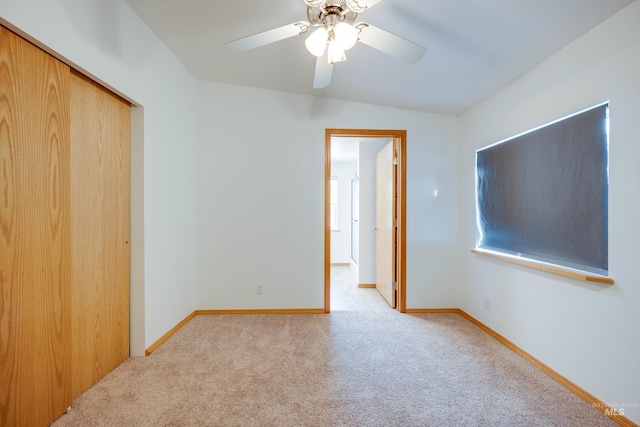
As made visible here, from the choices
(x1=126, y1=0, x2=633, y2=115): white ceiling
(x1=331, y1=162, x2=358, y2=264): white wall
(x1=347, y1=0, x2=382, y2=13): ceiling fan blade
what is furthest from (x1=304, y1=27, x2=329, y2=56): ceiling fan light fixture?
(x1=331, y1=162, x2=358, y2=264): white wall

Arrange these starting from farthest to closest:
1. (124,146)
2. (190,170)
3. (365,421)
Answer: (190,170)
(124,146)
(365,421)

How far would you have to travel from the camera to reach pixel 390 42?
1.46 m

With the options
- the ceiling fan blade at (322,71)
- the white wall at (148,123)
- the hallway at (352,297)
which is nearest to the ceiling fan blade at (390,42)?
the ceiling fan blade at (322,71)

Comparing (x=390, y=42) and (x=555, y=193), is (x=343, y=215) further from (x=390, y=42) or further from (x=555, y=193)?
(x=390, y=42)

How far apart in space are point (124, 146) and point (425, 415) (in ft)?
8.69

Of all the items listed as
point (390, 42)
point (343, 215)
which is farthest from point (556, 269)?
point (343, 215)

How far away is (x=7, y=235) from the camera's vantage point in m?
1.21

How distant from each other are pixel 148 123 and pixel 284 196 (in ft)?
4.67

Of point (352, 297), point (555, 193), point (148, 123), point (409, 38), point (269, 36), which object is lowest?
point (352, 297)

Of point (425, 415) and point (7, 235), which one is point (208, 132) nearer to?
point (7, 235)

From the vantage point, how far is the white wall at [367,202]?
4316mm

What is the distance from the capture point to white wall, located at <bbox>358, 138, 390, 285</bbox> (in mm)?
4316

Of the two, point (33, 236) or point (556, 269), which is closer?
point (33, 236)

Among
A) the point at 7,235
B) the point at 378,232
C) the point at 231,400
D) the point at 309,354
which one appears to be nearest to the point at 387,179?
the point at 378,232
